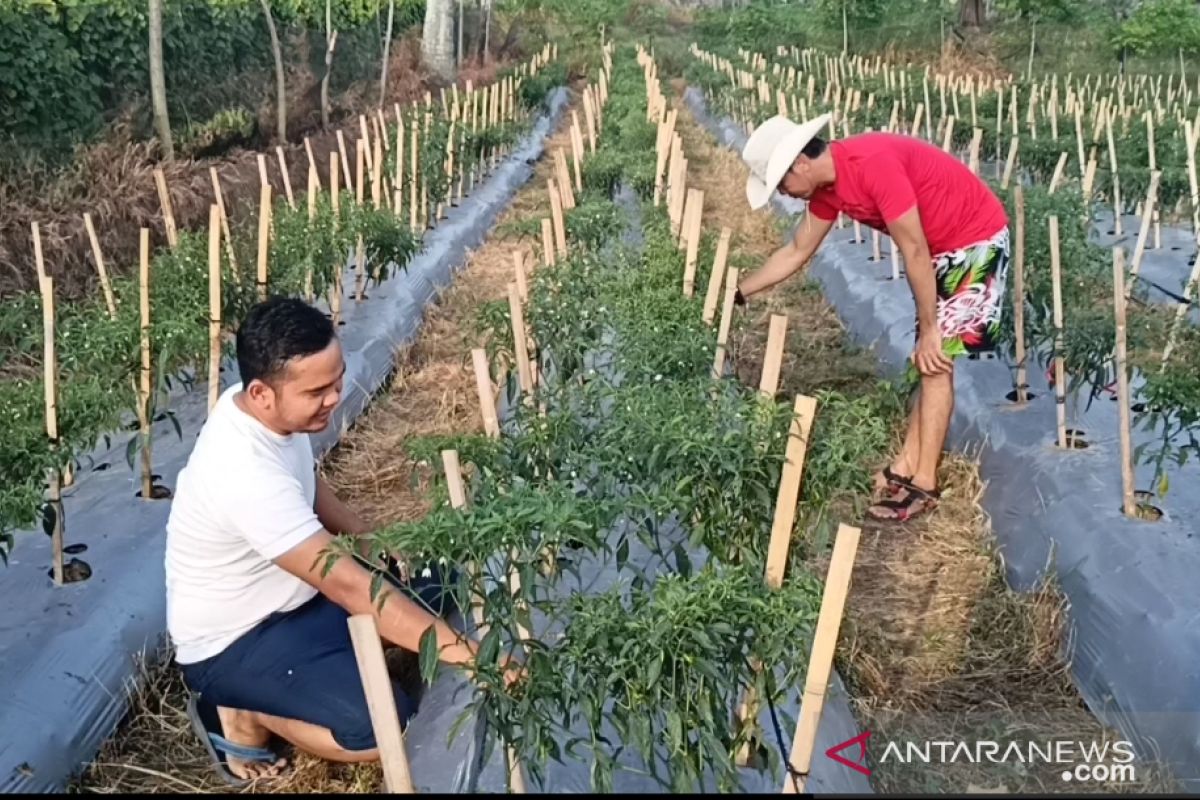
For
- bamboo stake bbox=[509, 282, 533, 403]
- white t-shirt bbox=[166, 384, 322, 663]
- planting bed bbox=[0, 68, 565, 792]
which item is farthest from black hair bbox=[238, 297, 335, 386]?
bamboo stake bbox=[509, 282, 533, 403]

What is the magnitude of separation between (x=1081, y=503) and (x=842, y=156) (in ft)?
4.42

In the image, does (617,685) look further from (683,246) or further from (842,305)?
(842,305)

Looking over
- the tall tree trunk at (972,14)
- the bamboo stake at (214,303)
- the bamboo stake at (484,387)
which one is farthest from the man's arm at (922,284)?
the tall tree trunk at (972,14)

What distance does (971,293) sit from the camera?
374 cm

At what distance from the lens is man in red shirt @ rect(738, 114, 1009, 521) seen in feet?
11.4

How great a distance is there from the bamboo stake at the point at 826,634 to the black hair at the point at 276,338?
1.17 meters

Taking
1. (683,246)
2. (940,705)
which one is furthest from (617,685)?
(683,246)

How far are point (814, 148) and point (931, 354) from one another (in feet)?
2.61

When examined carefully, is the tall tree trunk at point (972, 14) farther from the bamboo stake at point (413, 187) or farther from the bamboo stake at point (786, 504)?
the bamboo stake at point (786, 504)

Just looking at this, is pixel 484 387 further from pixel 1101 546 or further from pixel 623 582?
pixel 1101 546

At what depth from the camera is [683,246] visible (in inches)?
214

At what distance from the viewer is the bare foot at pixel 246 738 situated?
2.57m

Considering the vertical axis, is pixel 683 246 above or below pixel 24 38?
below

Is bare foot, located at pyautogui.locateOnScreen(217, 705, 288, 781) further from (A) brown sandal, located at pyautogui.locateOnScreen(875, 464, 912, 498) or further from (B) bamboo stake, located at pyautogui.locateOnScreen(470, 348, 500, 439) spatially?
(A) brown sandal, located at pyautogui.locateOnScreen(875, 464, 912, 498)
